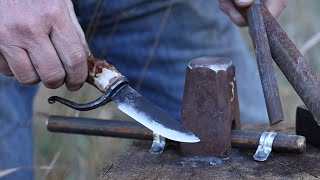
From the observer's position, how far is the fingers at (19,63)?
132 centimetres

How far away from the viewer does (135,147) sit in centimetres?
147

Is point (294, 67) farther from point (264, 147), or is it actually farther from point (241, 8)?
point (241, 8)

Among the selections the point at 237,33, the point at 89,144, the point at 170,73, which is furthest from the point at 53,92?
the point at 237,33

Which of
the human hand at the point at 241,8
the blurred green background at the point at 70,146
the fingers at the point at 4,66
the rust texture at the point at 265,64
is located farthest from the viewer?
the blurred green background at the point at 70,146

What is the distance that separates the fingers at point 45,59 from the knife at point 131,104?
7 cm

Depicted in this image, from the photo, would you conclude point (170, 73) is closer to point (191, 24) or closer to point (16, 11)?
point (191, 24)

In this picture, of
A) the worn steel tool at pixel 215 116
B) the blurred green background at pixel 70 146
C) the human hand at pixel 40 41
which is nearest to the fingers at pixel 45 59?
the human hand at pixel 40 41

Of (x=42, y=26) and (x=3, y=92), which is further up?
(x=42, y=26)

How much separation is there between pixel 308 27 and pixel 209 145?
179cm

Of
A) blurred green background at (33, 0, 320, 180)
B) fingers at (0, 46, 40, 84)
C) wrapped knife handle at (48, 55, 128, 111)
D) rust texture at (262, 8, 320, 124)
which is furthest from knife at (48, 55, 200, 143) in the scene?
blurred green background at (33, 0, 320, 180)

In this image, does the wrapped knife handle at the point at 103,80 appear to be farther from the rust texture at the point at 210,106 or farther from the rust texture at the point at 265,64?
the rust texture at the point at 265,64

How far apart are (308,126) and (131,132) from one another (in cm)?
36

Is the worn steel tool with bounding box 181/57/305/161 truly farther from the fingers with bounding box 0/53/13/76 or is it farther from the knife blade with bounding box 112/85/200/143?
the fingers with bounding box 0/53/13/76

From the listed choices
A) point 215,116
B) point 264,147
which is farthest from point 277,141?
point 215,116
